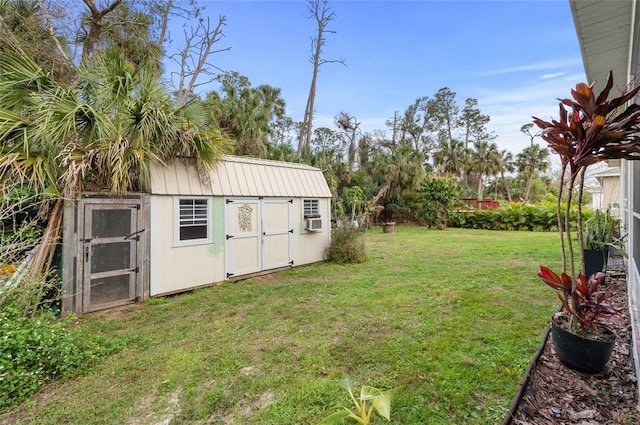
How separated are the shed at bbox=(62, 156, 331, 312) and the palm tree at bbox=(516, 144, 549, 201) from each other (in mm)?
22843

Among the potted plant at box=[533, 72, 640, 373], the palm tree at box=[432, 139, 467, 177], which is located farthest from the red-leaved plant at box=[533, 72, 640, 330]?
the palm tree at box=[432, 139, 467, 177]

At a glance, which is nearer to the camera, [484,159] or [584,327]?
[584,327]

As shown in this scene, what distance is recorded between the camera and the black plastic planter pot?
212 centimetres

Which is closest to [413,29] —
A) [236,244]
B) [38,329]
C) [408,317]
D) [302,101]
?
[302,101]

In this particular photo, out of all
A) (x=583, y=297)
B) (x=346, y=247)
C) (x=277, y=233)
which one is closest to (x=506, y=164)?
(x=346, y=247)

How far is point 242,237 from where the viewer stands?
230 inches

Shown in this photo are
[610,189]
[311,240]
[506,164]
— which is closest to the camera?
[311,240]

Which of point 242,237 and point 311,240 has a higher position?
point 242,237

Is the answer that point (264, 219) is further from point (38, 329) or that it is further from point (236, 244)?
point (38, 329)

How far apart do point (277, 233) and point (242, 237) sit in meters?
0.88

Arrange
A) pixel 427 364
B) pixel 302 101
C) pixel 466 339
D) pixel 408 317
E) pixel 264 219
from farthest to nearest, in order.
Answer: pixel 302 101
pixel 264 219
pixel 408 317
pixel 466 339
pixel 427 364

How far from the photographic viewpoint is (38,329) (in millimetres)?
2572

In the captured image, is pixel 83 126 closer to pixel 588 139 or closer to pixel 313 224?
pixel 313 224

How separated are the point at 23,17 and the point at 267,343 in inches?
335
